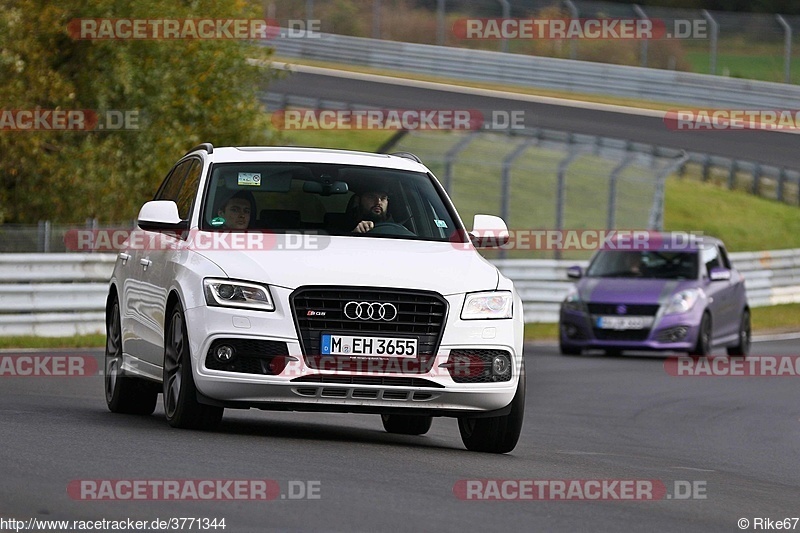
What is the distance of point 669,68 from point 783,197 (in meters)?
4.55

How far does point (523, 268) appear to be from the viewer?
91.1 feet

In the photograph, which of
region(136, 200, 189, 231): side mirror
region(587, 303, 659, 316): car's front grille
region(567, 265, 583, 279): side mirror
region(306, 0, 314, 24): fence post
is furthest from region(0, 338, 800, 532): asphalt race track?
region(306, 0, 314, 24): fence post

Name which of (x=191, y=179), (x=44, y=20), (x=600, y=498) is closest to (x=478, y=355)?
(x=600, y=498)

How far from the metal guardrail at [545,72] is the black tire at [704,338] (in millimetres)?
19742

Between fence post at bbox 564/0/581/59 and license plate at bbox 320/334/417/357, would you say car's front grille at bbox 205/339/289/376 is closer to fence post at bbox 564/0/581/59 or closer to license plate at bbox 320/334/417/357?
license plate at bbox 320/334/417/357

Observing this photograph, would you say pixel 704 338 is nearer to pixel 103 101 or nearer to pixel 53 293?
pixel 53 293

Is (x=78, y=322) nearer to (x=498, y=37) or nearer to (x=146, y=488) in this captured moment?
(x=146, y=488)

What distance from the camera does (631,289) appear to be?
862 inches

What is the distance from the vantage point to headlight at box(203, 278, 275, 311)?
945cm

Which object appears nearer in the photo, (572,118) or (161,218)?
(161,218)

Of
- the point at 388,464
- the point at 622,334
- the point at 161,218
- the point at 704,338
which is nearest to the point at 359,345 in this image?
the point at 388,464

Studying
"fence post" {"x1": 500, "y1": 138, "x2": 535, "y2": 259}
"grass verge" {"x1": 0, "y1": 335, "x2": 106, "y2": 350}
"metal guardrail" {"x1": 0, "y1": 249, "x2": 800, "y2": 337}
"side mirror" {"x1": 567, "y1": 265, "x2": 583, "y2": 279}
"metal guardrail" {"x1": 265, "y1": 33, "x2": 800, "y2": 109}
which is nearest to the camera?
"grass verge" {"x1": 0, "y1": 335, "x2": 106, "y2": 350}

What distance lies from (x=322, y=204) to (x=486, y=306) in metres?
1.39

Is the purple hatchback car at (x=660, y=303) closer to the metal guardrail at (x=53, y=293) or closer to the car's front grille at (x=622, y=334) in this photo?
the car's front grille at (x=622, y=334)
